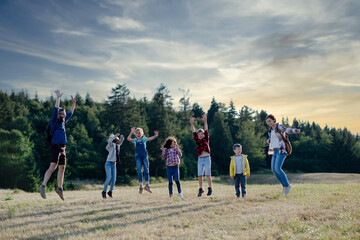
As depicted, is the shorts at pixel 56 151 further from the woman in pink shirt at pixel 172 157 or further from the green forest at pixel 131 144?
the green forest at pixel 131 144

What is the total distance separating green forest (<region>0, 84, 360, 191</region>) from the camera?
1885 inches

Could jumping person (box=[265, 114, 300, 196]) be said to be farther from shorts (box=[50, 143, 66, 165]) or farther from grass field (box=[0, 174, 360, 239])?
shorts (box=[50, 143, 66, 165])

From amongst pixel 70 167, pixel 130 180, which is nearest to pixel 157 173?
pixel 130 180

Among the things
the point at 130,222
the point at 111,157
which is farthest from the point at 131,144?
the point at 130,222

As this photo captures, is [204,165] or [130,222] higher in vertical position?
[204,165]

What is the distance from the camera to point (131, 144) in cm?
5197

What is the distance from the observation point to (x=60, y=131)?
9.45 meters

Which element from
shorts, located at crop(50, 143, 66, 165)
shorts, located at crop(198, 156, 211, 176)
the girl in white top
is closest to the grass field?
shorts, located at crop(198, 156, 211, 176)

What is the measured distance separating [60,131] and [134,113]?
4646cm

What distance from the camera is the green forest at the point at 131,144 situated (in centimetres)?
4788

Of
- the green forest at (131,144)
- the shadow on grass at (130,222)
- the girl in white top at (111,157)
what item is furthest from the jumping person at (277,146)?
the green forest at (131,144)

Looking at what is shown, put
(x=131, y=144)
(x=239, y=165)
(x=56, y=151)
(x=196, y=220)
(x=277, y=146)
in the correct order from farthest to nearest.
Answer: (x=131, y=144) < (x=239, y=165) < (x=277, y=146) < (x=56, y=151) < (x=196, y=220)

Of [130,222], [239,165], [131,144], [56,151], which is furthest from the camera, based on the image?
[131,144]

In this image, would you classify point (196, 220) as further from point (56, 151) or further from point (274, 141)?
point (56, 151)
